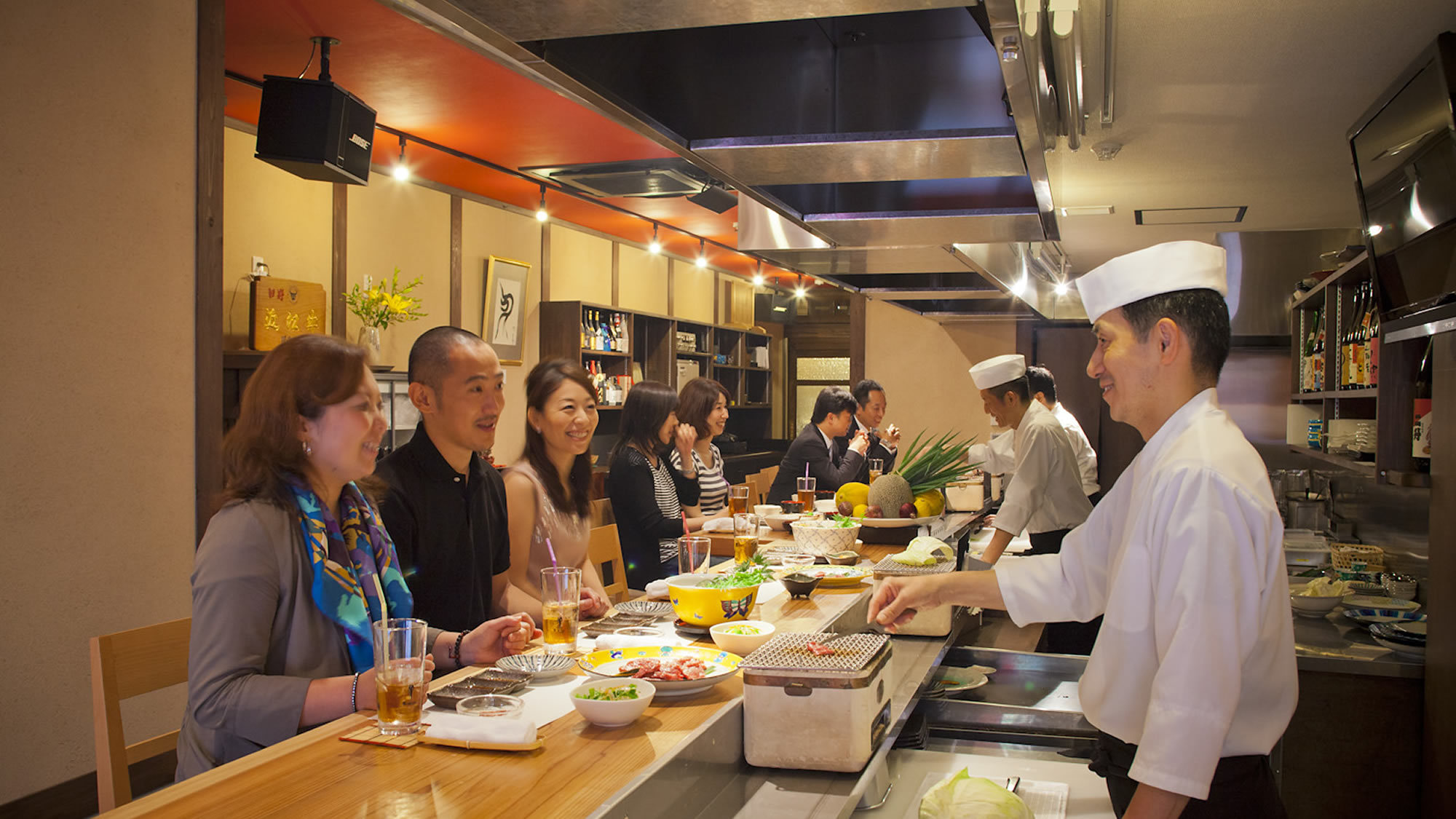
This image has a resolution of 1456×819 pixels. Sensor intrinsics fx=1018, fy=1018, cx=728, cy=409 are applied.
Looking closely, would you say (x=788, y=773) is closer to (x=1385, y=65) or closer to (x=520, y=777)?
(x=520, y=777)

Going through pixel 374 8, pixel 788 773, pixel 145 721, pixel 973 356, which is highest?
pixel 374 8

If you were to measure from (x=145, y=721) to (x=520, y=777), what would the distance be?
3.07m

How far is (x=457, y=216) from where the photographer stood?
7.36 meters

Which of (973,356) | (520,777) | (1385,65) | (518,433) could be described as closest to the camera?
(520,777)

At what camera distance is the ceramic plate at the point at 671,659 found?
168cm

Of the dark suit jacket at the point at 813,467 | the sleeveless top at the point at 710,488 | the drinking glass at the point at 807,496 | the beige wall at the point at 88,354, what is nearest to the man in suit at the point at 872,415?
the dark suit jacket at the point at 813,467

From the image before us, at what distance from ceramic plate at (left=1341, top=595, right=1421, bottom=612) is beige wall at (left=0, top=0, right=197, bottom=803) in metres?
4.28

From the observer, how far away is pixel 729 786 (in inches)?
61.9

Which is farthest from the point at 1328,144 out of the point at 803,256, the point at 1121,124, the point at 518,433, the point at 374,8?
the point at 518,433

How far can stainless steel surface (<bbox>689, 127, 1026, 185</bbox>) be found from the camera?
2.25 meters

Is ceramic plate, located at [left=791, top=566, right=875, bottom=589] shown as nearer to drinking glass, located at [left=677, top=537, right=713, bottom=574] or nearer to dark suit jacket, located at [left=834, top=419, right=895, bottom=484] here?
drinking glass, located at [left=677, top=537, right=713, bottom=574]

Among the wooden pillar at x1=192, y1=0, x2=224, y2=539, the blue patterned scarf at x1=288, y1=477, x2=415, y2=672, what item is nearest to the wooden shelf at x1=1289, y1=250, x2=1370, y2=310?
the blue patterned scarf at x1=288, y1=477, x2=415, y2=672

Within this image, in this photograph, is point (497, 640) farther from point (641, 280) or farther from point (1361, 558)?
point (641, 280)

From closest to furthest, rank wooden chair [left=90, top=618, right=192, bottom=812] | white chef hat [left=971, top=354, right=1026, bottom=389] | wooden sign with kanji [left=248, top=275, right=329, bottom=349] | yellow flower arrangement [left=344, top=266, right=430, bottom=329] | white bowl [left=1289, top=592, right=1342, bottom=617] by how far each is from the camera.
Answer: wooden chair [left=90, top=618, right=192, bottom=812] < white bowl [left=1289, top=592, right=1342, bottom=617] < white chef hat [left=971, top=354, right=1026, bottom=389] < wooden sign with kanji [left=248, top=275, right=329, bottom=349] < yellow flower arrangement [left=344, top=266, right=430, bottom=329]
